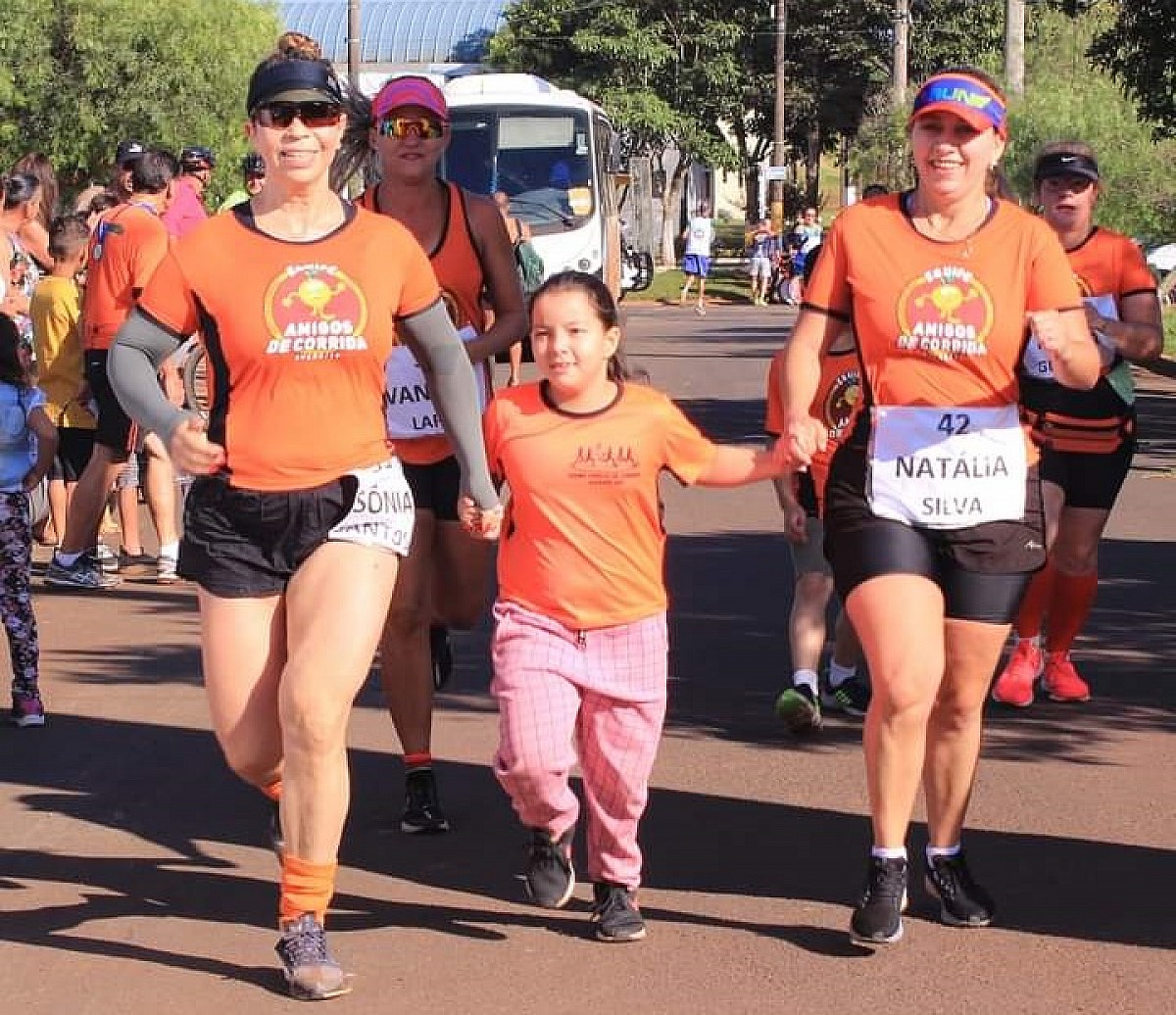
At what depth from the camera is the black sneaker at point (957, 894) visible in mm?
5902

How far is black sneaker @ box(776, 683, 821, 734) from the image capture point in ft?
27.1

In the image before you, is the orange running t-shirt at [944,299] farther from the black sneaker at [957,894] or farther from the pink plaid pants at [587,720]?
the black sneaker at [957,894]

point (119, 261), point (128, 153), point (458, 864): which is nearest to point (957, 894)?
point (458, 864)

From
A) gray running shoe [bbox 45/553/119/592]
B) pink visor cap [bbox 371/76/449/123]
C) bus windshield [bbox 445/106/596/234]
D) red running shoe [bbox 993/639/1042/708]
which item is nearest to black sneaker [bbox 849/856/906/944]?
pink visor cap [bbox 371/76/449/123]

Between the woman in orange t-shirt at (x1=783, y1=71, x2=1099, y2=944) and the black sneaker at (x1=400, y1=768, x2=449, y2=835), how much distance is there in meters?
1.66

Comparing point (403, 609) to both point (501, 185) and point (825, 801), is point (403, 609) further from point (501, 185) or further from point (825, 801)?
point (501, 185)

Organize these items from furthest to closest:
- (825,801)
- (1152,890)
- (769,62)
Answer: (769,62)
(825,801)
(1152,890)

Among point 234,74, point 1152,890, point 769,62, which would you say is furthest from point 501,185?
point 769,62

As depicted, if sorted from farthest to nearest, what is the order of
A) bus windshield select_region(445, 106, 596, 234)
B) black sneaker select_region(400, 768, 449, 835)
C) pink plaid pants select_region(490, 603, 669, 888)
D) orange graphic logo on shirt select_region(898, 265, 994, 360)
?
bus windshield select_region(445, 106, 596, 234)
black sneaker select_region(400, 768, 449, 835)
pink plaid pants select_region(490, 603, 669, 888)
orange graphic logo on shirt select_region(898, 265, 994, 360)

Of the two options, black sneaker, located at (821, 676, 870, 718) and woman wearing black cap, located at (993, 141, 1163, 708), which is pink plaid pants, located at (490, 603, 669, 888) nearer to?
woman wearing black cap, located at (993, 141, 1163, 708)

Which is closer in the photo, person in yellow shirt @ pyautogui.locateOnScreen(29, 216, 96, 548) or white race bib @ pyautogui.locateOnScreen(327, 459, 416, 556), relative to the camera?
white race bib @ pyautogui.locateOnScreen(327, 459, 416, 556)

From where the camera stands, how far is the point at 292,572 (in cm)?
546

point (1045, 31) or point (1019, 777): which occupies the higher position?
point (1045, 31)

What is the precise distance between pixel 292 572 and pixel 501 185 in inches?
1118
